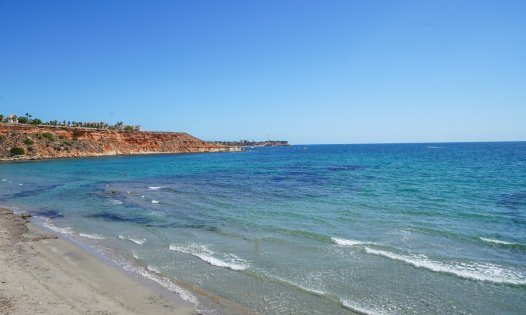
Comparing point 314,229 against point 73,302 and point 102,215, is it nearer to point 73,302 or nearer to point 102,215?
point 73,302

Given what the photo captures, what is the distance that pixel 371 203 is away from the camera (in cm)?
Result: 2117

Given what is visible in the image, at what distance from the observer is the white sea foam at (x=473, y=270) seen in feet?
32.2

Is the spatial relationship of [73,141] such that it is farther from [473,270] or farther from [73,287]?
[473,270]

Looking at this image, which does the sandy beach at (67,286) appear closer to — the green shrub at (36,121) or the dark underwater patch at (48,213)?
the dark underwater patch at (48,213)

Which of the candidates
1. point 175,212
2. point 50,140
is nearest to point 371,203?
point 175,212

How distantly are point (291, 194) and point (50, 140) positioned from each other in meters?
74.9

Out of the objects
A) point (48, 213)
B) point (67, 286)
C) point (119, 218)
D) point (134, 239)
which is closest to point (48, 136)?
point (48, 213)

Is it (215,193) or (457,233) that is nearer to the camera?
(457,233)

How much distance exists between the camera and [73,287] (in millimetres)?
9109

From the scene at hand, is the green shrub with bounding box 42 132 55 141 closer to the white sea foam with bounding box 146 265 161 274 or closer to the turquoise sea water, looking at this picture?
the turquoise sea water

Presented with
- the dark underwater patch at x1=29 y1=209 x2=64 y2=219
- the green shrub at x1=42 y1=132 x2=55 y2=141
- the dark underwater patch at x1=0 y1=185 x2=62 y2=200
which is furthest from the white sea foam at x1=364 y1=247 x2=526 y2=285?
the green shrub at x1=42 y1=132 x2=55 y2=141

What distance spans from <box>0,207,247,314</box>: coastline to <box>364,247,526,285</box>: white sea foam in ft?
20.8

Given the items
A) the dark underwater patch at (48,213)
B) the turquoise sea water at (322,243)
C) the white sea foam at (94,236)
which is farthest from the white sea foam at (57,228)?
the dark underwater patch at (48,213)

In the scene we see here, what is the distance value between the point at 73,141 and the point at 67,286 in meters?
87.2
